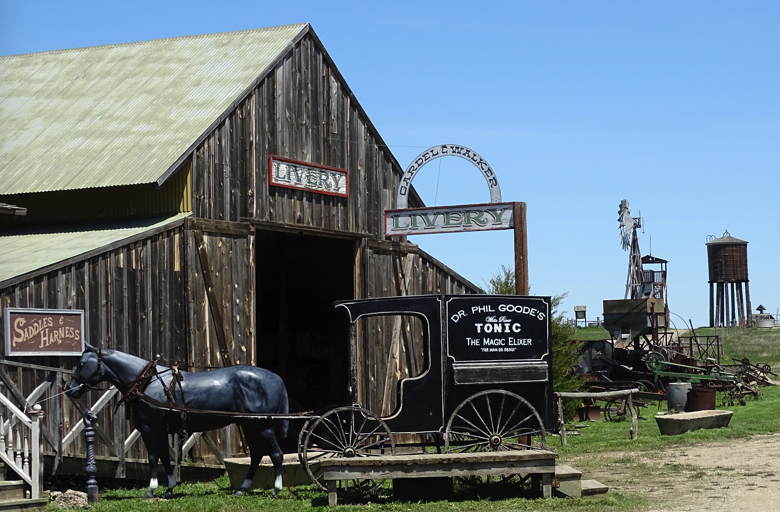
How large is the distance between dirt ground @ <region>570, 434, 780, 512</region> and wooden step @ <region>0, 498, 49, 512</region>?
8.42 m

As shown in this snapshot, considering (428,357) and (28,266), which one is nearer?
(428,357)

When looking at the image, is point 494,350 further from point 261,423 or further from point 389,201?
point 389,201

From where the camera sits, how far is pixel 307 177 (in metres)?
26.2

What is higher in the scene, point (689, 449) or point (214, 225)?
point (214, 225)

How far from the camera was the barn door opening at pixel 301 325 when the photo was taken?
103 ft

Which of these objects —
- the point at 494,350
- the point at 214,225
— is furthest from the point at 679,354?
the point at 494,350

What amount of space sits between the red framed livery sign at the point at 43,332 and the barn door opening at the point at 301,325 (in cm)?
1160

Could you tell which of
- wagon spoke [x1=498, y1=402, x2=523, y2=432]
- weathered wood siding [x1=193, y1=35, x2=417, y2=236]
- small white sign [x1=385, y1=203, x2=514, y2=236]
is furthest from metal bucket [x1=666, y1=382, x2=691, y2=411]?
wagon spoke [x1=498, y1=402, x2=523, y2=432]

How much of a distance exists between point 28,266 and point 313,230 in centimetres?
793

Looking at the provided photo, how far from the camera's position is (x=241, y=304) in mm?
23656

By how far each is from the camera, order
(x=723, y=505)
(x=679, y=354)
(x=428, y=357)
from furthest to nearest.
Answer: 1. (x=679, y=354)
2. (x=428, y=357)
3. (x=723, y=505)

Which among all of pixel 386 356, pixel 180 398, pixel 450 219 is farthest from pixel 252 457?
pixel 386 356

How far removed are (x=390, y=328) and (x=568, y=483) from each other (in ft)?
39.7

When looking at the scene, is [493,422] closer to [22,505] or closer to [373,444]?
[373,444]
